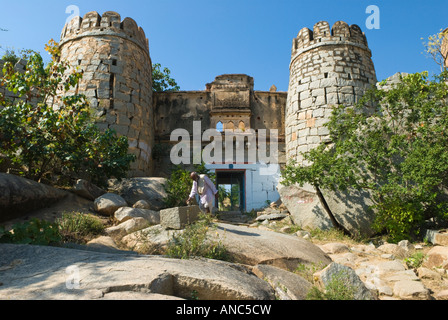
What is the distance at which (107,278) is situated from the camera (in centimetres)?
277

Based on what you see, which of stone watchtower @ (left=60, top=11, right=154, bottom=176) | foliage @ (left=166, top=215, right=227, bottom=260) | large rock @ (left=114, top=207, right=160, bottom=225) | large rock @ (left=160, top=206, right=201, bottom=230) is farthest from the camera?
stone watchtower @ (left=60, top=11, right=154, bottom=176)

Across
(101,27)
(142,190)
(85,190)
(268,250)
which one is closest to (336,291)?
(268,250)

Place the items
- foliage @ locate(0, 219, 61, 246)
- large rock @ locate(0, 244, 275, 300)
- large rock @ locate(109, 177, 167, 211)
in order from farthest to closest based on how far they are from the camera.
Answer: large rock @ locate(109, 177, 167, 211) → foliage @ locate(0, 219, 61, 246) → large rock @ locate(0, 244, 275, 300)

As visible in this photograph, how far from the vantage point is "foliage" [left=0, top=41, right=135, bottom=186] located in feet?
21.2

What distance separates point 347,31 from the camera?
1114 cm

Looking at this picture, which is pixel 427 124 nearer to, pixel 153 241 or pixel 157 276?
pixel 153 241

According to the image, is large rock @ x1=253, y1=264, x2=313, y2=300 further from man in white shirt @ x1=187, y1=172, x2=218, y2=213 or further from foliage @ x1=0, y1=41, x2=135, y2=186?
foliage @ x1=0, y1=41, x2=135, y2=186

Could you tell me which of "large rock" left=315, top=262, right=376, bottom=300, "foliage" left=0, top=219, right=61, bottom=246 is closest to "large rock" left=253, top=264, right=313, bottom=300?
"large rock" left=315, top=262, right=376, bottom=300

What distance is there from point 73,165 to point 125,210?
2097 millimetres

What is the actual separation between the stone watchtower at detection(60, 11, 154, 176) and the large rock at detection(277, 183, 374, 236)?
515cm

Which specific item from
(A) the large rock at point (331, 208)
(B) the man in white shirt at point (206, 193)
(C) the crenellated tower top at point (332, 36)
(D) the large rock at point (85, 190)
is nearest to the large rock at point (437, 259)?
(A) the large rock at point (331, 208)

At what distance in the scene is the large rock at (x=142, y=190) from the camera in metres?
8.27

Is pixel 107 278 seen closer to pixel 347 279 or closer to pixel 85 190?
pixel 347 279
